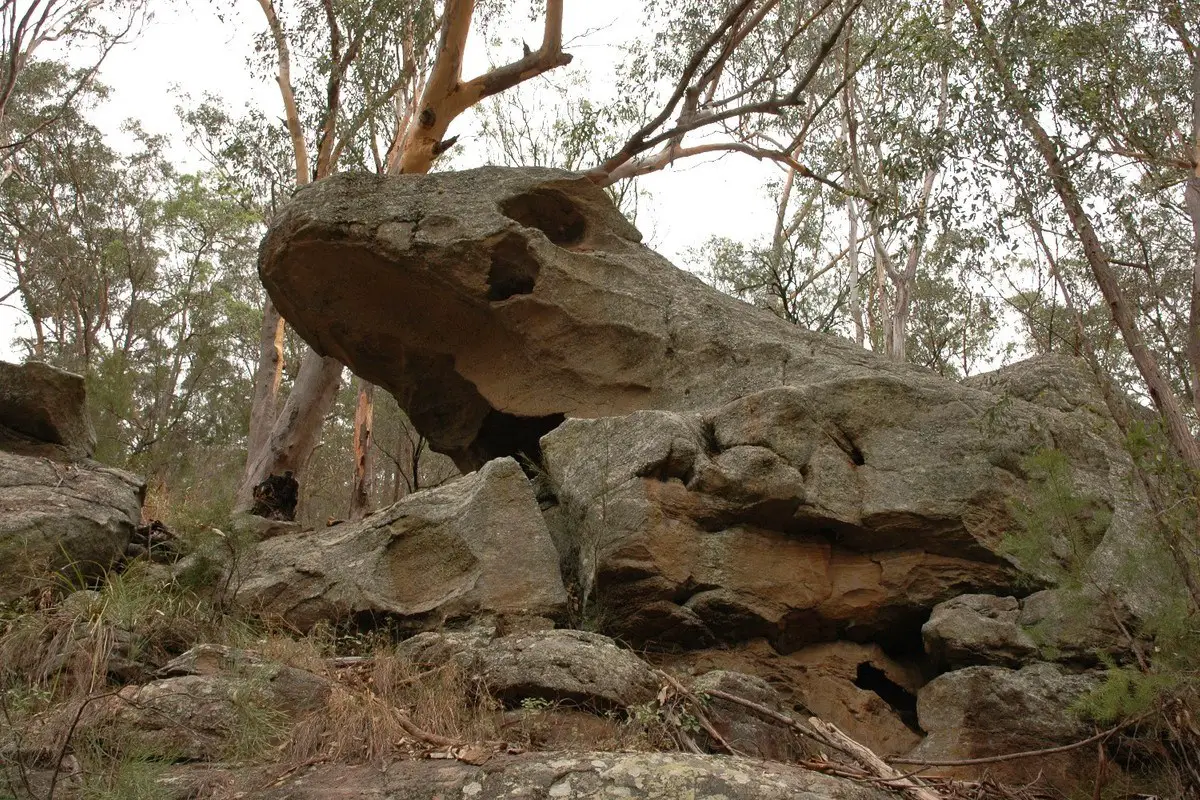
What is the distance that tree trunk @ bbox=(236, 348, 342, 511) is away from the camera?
1199 centimetres

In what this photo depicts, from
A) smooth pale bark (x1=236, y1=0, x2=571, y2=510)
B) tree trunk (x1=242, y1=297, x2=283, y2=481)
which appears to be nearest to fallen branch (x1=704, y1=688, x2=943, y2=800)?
smooth pale bark (x1=236, y1=0, x2=571, y2=510)

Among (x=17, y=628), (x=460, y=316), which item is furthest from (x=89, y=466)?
(x=460, y=316)

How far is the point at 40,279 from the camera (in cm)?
2062

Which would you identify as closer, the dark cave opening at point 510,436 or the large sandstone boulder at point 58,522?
the large sandstone boulder at point 58,522

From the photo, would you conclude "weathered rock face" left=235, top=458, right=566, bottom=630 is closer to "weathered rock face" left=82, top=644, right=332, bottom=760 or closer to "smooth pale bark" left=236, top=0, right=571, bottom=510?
"weathered rock face" left=82, top=644, right=332, bottom=760

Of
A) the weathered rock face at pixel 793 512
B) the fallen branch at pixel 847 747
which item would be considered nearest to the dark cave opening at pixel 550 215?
the weathered rock face at pixel 793 512

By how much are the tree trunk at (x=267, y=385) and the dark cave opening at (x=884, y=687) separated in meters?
8.41

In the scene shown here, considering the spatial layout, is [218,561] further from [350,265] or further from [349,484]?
[349,484]

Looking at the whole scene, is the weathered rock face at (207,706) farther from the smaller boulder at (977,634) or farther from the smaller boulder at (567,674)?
the smaller boulder at (977,634)

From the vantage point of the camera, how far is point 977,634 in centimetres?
633

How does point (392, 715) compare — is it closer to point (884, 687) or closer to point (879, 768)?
point (879, 768)

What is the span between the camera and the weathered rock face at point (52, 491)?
6430mm

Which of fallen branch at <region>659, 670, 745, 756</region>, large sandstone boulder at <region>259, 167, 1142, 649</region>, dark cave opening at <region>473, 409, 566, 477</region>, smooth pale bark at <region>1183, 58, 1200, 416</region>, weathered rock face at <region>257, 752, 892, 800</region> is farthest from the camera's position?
smooth pale bark at <region>1183, 58, 1200, 416</region>

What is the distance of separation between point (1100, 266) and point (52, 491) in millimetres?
7403
